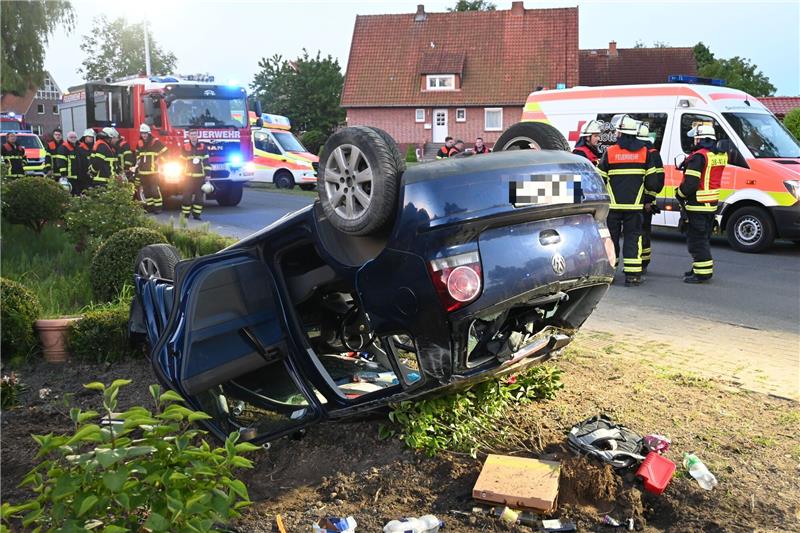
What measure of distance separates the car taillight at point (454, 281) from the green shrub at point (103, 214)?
699 cm

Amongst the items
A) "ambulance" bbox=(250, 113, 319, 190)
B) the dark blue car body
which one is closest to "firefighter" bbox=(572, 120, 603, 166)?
the dark blue car body

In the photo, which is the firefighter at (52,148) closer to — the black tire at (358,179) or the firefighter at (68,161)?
the firefighter at (68,161)

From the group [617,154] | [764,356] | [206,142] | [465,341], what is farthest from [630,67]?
[465,341]

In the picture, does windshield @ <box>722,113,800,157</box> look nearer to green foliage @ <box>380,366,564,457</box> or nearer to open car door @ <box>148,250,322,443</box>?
green foliage @ <box>380,366,564,457</box>

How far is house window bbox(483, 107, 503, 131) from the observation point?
44.1 m

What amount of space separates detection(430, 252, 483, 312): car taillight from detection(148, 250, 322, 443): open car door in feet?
3.92

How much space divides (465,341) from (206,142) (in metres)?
16.5

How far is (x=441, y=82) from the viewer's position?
1781 inches

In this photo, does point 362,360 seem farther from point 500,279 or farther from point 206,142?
point 206,142

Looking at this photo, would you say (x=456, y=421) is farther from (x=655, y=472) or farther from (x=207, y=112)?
(x=207, y=112)

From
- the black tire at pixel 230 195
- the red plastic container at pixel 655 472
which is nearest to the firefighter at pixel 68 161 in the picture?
the black tire at pixel 230 195

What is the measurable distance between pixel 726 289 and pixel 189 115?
13280mm

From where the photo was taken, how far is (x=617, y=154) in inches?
372

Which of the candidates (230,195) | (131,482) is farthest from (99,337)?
(230,195)
